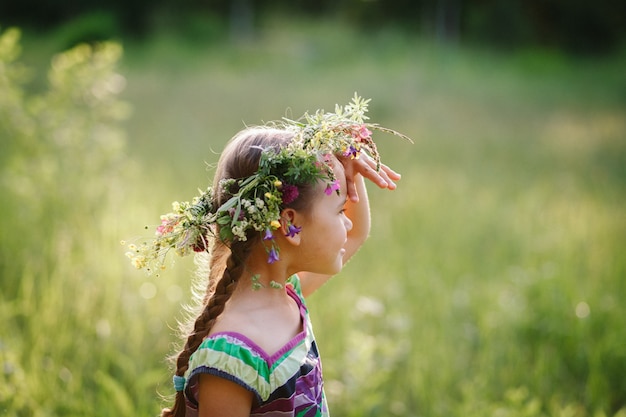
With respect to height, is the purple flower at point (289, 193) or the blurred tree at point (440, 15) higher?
the blurred tree at point (440, 15)

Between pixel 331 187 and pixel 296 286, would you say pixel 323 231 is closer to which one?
pixel 331 187

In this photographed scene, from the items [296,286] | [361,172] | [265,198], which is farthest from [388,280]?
[265,198]

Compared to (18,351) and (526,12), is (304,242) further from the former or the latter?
(526,12)

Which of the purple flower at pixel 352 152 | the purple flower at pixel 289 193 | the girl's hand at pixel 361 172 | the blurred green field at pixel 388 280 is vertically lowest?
the blurred green field at pixel 388 280

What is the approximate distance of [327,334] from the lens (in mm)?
3717

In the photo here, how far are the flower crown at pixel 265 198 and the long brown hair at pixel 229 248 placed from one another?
0.02m

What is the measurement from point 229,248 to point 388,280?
2.82 m

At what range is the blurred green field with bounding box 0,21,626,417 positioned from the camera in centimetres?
321

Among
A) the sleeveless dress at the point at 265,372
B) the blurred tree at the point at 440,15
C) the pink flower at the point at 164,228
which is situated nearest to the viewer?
the sleeveless dress at the point at 265,372

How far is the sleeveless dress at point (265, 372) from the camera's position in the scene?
169cm

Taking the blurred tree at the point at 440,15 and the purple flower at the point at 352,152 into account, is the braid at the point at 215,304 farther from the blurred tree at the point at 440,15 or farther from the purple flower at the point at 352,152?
the blurred tree at the point at 440,15

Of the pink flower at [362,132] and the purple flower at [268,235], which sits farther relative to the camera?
the pink flower at [362,132]

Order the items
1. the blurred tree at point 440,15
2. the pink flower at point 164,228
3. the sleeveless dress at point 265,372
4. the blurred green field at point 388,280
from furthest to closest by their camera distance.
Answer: the blurred tree at point 440,15, the blurred green field at point 388,280, the pink flower at point 164,228, the sleeveless dress at point 265,372

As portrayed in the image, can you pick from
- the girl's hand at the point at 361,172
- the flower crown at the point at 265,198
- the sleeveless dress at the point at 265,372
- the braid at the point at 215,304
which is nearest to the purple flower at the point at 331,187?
the flower crown at the point at 265,198
